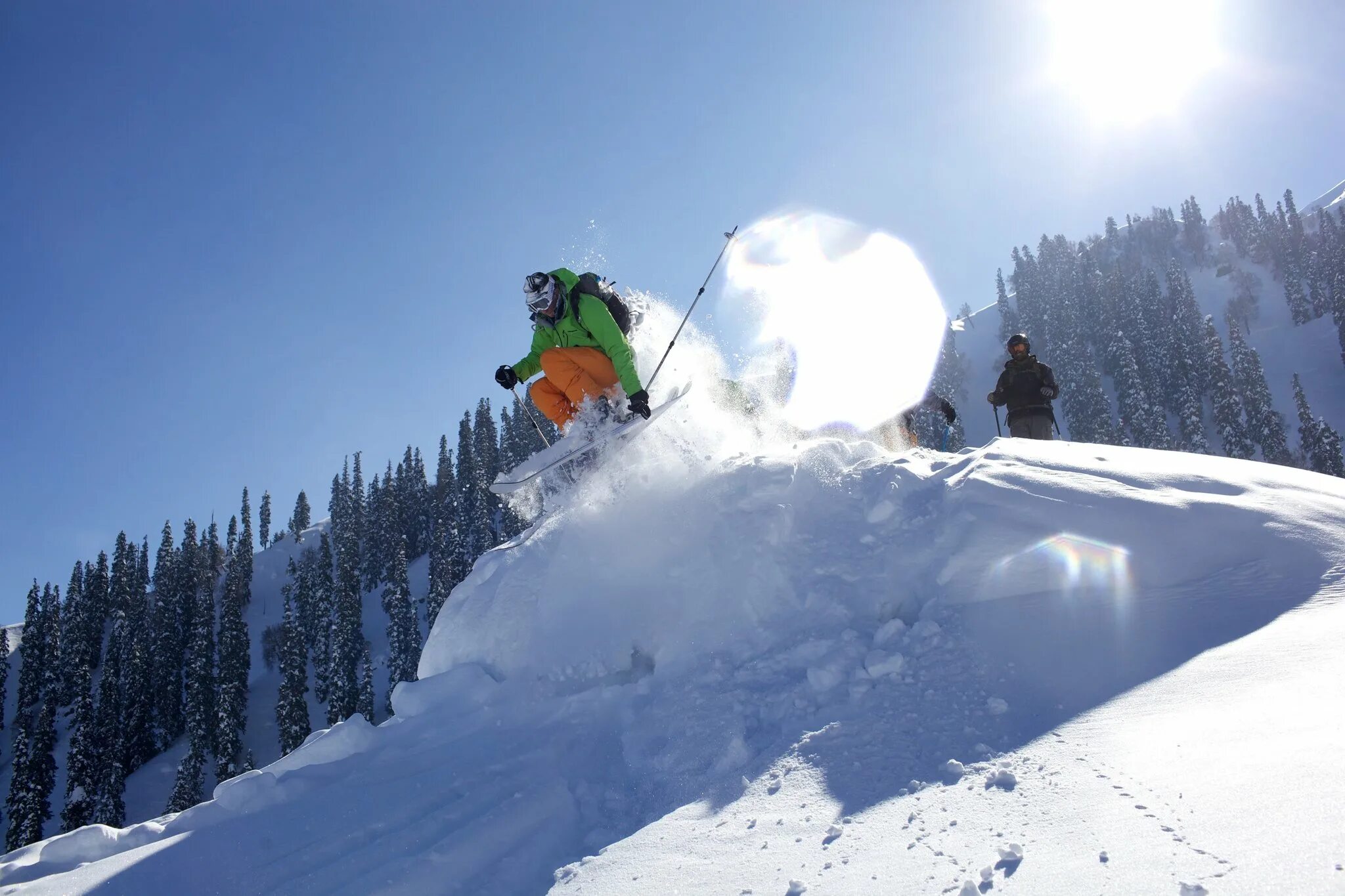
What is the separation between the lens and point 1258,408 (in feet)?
184

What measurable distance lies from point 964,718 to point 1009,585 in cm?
112

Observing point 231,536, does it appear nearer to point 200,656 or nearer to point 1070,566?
point 200,656

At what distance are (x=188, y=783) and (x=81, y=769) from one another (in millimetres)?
6555

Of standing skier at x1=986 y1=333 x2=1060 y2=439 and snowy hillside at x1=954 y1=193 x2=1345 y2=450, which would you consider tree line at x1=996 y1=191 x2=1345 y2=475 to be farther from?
standing skier at x1=986 y1=333 x2=1060 y2=439

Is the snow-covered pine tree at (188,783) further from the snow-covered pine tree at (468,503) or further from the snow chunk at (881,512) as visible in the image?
the snow chunk at (881,512)

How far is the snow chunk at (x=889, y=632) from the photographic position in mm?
3936

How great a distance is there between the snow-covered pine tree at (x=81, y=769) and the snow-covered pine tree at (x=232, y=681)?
6499mm

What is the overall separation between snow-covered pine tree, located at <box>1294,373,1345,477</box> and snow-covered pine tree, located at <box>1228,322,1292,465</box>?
5.15 feet

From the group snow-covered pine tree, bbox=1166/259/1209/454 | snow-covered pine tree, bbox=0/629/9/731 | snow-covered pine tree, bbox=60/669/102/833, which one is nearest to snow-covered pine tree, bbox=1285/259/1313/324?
snow-covered pine tree, bbox=1166/259/1209/454

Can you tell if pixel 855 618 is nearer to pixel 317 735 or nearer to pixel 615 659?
pixel 615 659

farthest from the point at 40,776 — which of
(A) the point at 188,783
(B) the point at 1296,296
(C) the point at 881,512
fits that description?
(B) the point at 1296,296

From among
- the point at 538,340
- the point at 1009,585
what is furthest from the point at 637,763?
the point at 538,340

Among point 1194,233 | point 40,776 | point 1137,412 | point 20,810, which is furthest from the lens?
point 1194,233

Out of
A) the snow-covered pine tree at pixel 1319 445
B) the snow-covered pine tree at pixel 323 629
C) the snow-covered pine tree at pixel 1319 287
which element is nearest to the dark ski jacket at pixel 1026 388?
the snow-covered pine tree at pixel 323 629
